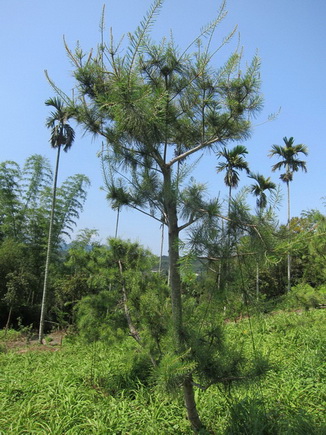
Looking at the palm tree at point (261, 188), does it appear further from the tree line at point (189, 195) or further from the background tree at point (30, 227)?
the background tree at point (30, 227)

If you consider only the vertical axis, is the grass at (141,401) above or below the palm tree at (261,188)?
below

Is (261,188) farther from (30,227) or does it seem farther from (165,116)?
(30,227)

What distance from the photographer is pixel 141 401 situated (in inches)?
128

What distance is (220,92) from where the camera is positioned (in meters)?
2.13

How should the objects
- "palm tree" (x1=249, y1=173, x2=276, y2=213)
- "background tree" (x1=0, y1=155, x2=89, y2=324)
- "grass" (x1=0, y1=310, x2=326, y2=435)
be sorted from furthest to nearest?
"background tree" (x1=0, y1=155, x2=89, y2=324)
"grass" (x1=0, y1=310, x2=326, y2=435)
"palm tree" (x1=249, y1=173, x2=276, y2=213)

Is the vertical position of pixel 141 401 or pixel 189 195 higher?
pixel 189 195

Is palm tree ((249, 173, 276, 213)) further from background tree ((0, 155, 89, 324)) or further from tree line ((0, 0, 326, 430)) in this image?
background tree ((0, 155, 89, 324))

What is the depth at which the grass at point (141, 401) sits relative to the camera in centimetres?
254

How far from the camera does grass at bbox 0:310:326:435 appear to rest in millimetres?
2543

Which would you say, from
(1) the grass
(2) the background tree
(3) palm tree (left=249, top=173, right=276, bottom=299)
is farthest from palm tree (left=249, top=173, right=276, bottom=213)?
(2) the background tree

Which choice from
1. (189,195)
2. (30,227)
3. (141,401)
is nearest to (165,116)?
(189,195)

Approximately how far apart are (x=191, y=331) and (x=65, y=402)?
1946mm

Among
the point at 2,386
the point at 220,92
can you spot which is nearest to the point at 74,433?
the point at 2,386

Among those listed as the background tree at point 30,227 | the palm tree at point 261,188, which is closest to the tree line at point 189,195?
the palm tree at point 261,188
